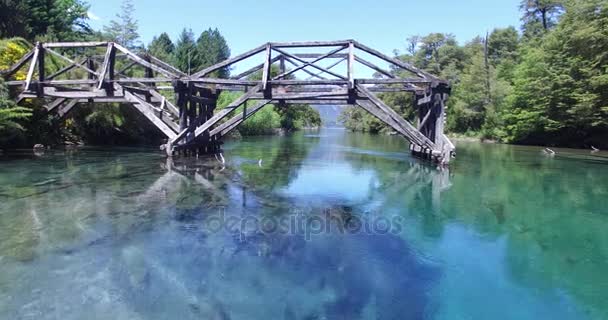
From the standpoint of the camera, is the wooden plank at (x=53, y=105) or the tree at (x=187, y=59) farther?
the tree at (x=187, y=59)

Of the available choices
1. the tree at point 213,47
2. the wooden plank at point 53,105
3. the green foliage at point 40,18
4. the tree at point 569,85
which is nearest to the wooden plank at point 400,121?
the wooden plank at point 53,105

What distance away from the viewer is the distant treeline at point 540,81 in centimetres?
2888

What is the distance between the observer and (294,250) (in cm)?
642

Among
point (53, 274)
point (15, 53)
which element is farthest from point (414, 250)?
point (15, 53)

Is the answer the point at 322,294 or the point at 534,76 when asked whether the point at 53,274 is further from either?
the point at 534,76

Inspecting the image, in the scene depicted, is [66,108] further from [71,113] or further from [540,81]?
[540,81]

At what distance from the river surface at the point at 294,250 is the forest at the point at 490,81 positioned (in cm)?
1089

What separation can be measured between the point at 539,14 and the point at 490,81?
14640mm

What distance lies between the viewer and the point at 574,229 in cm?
814

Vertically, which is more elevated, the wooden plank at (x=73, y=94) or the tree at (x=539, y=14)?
the tree at (x=539, y=14)

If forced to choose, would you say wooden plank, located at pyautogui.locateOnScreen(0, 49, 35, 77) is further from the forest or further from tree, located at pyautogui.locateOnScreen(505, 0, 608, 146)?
tree, located at pyautogui.locateOnScreen(505, 0, 608, 146)

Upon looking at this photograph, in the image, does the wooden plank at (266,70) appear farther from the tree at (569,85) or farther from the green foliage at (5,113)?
the tree at (569,85)

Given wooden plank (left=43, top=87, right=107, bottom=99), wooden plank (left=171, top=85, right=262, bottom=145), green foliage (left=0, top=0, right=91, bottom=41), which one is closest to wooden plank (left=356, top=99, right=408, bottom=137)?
wooden plank (left=171, top=85, right=262, bottom=145)

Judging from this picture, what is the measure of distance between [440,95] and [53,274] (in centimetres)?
1723
